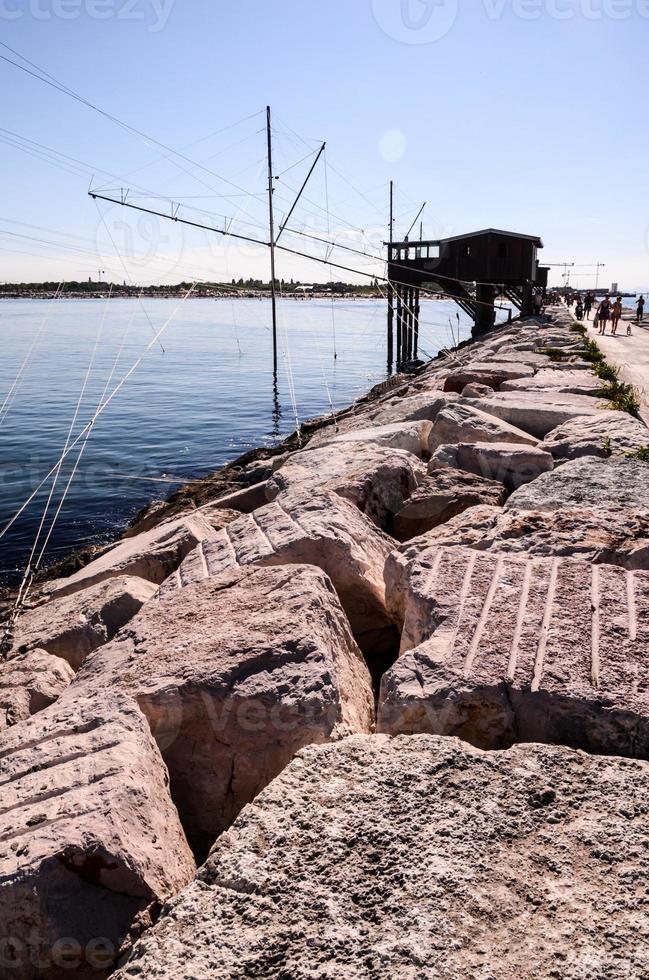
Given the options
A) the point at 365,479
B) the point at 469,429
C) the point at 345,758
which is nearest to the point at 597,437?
the point at 469,429

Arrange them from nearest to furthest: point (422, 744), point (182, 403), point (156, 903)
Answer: point (156, 903), point (422, 744), point (182, 403)

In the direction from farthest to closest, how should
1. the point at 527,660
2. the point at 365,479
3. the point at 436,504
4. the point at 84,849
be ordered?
the point at 365,479 → the point at 436,504 → the point at 527,660 → the point at 84,849

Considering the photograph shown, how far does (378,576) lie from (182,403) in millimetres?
21217

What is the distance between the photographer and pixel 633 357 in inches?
548

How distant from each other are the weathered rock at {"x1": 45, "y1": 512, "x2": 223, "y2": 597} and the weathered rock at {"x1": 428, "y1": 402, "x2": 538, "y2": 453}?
7.70ft

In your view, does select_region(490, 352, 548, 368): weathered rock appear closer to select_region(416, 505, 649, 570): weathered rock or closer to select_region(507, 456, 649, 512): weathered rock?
select_region(507, 456, 649, 512): weathered rock

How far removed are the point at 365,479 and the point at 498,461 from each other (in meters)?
1.16

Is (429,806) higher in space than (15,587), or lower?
higher

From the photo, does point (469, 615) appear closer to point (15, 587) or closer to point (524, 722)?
point (524, 722)

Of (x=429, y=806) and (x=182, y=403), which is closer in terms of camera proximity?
(x=429, y=806)

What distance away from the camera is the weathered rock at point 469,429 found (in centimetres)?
599

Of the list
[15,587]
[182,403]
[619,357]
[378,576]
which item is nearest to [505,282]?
[182,403]

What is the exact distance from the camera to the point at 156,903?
1.82 metres

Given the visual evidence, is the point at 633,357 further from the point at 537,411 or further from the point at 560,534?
the point at 560,534
